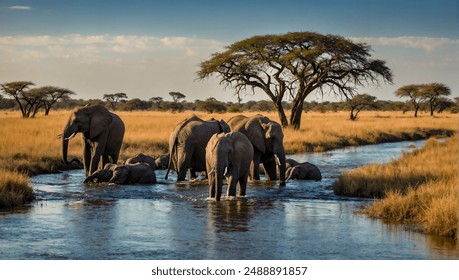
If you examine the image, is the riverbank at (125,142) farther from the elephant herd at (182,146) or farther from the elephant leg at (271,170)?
the elephant leg at (271,170)

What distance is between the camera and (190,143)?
684 inches

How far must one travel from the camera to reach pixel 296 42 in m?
39.2

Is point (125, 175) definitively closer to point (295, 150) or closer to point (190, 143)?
point (190, 143)

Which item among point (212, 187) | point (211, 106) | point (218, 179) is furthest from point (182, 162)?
point (211, 106)

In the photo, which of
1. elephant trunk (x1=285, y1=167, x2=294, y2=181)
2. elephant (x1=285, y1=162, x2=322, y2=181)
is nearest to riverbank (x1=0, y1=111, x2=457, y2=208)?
elephant trunk (x1=285, y1=167, x2=294, y2=181)

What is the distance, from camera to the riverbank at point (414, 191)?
10834 millimetres

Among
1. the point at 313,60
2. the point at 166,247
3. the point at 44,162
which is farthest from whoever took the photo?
the point at 313,60

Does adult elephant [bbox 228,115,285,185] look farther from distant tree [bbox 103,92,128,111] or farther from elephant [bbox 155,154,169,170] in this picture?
distant tree [bbox 103,92,128,111]

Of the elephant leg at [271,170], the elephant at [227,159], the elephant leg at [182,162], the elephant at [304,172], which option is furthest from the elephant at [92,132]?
the elephant at [227,159]

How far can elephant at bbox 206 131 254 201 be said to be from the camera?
538 inches

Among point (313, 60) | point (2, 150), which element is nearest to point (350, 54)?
point (313, 60)
